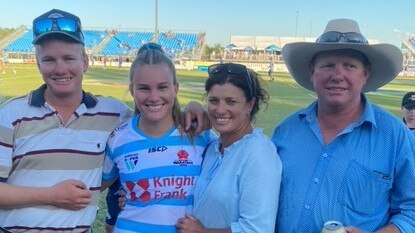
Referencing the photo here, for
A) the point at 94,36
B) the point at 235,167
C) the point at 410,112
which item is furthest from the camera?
the point at 94,36

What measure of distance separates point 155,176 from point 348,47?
4.67ft

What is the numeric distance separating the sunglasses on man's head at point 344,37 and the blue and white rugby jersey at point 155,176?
3.52 feet

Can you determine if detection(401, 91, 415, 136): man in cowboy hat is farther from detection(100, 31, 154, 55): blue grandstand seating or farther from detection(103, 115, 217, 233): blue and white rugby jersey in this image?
detection(100, 31, 154, 55): blue grandstand seating

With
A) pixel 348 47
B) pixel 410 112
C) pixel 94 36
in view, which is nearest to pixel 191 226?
pixel 348 47

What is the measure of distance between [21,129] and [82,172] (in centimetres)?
45

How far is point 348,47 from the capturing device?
9.58 feet

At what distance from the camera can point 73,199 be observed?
2818mm

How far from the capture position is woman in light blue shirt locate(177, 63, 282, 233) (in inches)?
103

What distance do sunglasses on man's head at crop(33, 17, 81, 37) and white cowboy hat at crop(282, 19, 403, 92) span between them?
151cm

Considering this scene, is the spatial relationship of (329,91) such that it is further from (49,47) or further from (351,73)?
(49,47)

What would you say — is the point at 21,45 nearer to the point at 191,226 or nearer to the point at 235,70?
the point at 235,70

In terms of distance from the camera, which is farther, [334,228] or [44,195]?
[44,195]

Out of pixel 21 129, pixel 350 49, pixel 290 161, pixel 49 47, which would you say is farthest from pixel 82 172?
pixel 350 49

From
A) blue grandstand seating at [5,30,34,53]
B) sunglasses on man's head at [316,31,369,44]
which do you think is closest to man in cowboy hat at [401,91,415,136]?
sunglasses on man's head at [316,31,369,44]
